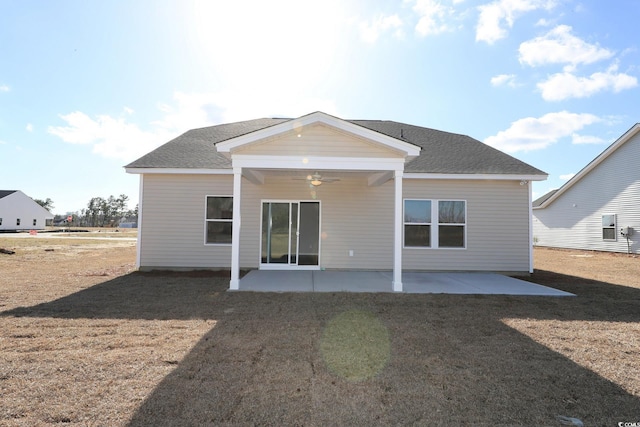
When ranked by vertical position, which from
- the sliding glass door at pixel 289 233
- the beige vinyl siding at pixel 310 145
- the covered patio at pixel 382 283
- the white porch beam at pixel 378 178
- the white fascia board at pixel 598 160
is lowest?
the covered patio at pixel 382 283

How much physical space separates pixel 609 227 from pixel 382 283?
1743 cm

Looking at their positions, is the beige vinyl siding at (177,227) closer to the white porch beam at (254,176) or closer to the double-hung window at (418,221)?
the white porch beam at (254,176)

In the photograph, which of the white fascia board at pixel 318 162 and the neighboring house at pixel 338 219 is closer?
the white fascia board at pixel 318 162

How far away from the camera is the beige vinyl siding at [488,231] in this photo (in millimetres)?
9695

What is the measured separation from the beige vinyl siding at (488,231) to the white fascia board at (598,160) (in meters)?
11.6

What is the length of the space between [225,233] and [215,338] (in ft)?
19.4

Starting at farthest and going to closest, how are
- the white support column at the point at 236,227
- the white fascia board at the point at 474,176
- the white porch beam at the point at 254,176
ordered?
1. the white fascia board at the point at 474,176
2. the white porch beam at the point at 254,176
3. the white support column at the point at 236,227

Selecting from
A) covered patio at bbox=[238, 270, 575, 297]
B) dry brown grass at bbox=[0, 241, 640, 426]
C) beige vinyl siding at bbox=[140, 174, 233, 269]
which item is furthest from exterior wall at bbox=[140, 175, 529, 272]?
dry brown grass at bbox=[0, 241, 640, 426]

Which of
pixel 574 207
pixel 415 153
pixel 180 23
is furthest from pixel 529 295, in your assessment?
pixel 574 207

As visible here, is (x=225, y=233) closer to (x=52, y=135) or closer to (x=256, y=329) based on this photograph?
(x=256, y=329)

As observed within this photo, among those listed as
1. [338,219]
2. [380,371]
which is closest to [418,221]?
[338,219]

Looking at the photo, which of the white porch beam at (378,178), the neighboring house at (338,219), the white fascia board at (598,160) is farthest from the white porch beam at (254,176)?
the white fascia board at (598,160)

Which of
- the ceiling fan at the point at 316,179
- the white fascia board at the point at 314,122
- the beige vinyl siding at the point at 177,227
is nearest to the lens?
the white fascia board at the point at 314,122

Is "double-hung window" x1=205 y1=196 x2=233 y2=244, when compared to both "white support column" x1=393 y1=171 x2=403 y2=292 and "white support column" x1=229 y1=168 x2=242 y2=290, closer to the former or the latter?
"white support column" x1=229 y1=168 x2=242 y2=290
